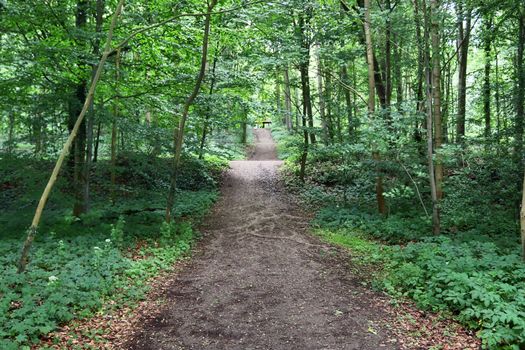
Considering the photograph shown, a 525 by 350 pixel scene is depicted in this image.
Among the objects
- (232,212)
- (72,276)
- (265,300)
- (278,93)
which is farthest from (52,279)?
(278,93)

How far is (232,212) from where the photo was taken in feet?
45.3

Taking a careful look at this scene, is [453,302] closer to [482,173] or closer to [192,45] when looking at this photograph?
[482,173]

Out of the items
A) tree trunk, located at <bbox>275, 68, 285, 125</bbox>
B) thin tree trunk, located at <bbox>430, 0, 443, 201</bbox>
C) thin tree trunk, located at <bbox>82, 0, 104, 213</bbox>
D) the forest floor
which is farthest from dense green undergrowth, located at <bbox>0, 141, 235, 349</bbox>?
thin tree trunk, located at <bbox>430, 0, 443, 201</bbox>

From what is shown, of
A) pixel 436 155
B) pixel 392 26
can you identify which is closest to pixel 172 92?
pixel 392 26

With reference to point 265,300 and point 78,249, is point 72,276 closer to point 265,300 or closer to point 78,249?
point 78,249

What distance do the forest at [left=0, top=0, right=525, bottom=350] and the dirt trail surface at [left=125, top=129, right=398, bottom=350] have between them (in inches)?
1.6

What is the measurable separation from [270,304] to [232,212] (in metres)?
7.61

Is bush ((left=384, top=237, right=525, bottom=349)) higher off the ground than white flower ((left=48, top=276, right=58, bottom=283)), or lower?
lower

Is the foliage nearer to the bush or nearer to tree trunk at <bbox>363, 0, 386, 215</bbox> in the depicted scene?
the bush

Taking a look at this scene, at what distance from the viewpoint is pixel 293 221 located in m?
12.4

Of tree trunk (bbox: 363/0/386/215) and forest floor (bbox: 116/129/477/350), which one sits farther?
tree trunk (bbox: 363/0/386/215)

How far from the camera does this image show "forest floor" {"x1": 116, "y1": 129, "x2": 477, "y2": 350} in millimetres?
5176

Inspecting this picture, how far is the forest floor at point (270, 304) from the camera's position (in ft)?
17.0

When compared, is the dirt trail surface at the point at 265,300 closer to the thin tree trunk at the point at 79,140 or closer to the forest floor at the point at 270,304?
the forest floor at the point at 270,304
